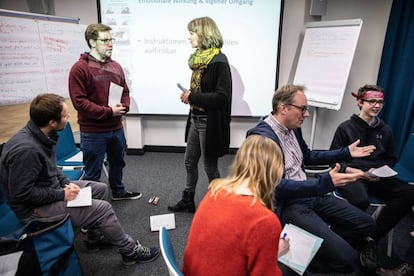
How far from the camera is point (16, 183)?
4.64ft

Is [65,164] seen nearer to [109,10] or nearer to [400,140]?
[109,10]

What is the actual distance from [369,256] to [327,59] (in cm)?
203

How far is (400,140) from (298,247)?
2203mm

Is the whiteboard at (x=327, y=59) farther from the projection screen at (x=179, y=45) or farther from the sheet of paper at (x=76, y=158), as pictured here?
Result: the sheet of paper at (x=76, y=158)

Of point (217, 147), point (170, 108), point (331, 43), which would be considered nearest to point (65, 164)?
point (217, 147)

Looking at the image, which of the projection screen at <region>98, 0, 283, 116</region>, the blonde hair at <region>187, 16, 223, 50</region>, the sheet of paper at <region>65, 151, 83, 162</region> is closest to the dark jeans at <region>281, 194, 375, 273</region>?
the blonde hair at <region>187, 16, 223, 50</region>

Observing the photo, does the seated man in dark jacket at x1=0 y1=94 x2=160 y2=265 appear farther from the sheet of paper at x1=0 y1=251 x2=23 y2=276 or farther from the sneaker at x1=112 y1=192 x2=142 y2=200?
the sneaker at x1=112 y1=192 x2=142 y2=200

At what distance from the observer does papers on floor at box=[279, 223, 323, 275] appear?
4.17 ft

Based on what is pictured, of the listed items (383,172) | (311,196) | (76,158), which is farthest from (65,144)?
(383,172)

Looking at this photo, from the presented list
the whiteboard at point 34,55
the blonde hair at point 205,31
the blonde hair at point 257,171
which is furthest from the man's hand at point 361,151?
the whiteboard at point 34,55

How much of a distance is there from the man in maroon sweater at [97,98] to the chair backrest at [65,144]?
444 millimetres

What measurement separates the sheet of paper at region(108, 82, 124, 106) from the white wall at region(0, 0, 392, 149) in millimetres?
1498

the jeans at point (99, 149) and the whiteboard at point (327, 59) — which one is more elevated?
the whiteboard at point (327, 59)

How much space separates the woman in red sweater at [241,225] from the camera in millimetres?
898
